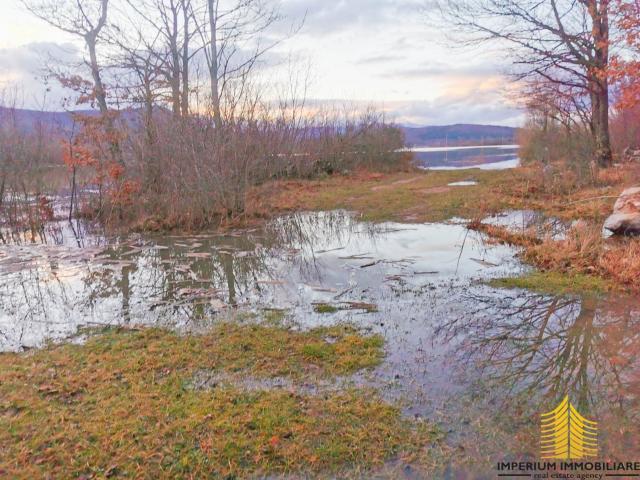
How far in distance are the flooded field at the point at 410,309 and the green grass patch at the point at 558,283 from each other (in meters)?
0.26

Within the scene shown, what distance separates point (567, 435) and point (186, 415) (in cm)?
279

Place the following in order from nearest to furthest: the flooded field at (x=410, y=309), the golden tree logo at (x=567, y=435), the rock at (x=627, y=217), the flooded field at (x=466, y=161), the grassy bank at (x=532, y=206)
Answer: the golden tree logo at (x=567, y=435)
the flooded field at (x=410, y=309)
the grassy bank at (x=532, y=206)
the rock at (x=627, y=217)
the flooded field at (x=466, y=161)

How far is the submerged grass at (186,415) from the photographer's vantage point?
3121mm

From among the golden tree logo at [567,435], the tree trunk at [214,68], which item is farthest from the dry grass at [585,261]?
the tree trunk at [214,68]

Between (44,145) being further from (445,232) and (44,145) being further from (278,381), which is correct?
(278,381)

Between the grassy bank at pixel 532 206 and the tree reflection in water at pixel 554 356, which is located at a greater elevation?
the grassy bank at pixel 532 206

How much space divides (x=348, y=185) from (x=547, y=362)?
19140mm

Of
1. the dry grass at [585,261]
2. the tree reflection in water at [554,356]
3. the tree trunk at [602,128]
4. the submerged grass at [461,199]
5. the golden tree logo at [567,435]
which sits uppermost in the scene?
the tree trunk at [602,128]

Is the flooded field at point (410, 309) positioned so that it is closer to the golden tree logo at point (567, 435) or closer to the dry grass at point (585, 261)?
the golden tree logo at point (567, 435)

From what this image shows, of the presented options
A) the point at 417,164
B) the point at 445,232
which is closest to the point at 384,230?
the point at 445,232

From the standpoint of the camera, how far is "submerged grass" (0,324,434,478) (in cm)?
312

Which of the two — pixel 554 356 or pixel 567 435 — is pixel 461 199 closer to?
pixel 554 356

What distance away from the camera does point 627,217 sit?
9.05 m

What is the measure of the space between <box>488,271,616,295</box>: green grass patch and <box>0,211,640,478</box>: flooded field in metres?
0.26
